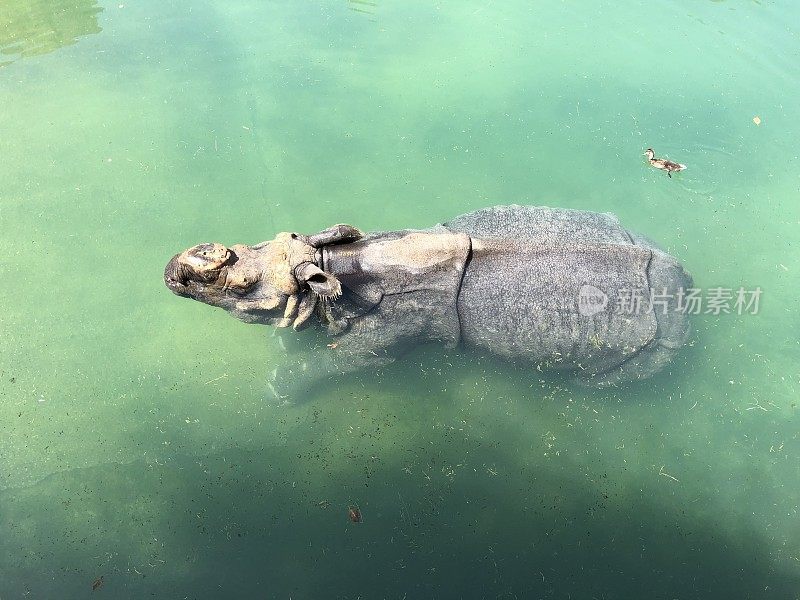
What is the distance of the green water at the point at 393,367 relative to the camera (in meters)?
6.30

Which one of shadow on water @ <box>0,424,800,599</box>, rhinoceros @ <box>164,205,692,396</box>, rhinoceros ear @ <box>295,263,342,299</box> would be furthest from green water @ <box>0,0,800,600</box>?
rhinoceros ear @ <box>295,263,342,299</box>

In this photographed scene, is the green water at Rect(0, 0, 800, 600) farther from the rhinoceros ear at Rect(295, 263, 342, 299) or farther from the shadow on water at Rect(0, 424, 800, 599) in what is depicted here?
the rhinoceros ear at Rect(295, 263, 342, 299)

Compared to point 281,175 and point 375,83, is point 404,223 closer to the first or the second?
point 281,175

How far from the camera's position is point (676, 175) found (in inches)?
367

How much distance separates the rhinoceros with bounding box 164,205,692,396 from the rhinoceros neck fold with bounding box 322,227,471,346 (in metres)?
0.01

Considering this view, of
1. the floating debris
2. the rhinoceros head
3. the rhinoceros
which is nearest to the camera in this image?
the rhinoceros head

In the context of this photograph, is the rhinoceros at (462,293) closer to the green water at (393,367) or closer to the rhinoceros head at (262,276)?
the rhinoceros head at (262,276)

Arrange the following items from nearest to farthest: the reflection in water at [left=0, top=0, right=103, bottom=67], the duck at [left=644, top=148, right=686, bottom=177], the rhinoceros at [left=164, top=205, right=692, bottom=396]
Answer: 1. the rhinoceros at [left=164, top=205, right=692, bottom=396]
2. the duck at [left=644, top=148, right=686, bottom=177]
3. the reflection in water at [left=0, top=0, right=103, bottom=67]

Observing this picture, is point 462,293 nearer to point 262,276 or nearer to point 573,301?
point 573,301

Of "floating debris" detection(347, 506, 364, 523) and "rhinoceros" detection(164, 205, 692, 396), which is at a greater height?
"rhinoceros" detection(164, 205, 692, 396)

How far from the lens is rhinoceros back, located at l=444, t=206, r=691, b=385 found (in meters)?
6.48

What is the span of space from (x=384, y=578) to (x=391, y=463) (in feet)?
4.14

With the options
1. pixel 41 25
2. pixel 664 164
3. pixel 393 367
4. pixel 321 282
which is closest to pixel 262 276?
pixel 321 282

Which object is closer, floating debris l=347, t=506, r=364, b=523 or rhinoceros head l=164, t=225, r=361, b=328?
rhinoceros head l=164, t=225, r=361, b=328
